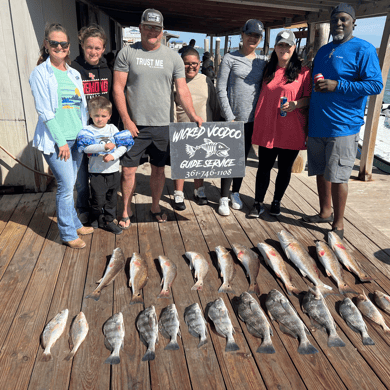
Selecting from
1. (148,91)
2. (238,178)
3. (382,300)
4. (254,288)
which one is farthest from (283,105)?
(382,300)

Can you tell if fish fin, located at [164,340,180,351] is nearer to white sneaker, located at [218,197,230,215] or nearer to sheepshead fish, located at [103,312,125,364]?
sheepshead fish, located at [103,312,125,364]

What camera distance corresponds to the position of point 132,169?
11.9 feet

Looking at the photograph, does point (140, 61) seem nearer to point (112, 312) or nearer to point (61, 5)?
point (112, 312)

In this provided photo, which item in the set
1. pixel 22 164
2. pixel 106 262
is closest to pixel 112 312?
pixel 106 262

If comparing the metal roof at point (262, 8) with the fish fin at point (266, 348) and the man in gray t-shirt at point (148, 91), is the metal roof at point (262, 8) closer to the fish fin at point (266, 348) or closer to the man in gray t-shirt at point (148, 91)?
the man in gray t-shirt at point (148, 91)

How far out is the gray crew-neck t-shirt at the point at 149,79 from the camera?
3.27 metres

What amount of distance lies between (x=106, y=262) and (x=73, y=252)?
0.41 metres

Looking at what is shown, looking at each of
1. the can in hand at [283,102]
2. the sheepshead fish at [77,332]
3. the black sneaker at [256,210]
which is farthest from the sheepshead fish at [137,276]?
the can in hand at [283,102]

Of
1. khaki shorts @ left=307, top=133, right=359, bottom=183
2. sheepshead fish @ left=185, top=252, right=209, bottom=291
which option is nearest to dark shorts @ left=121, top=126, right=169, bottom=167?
sheepshead fish @ left=185, top=252, right=209, bottom=291

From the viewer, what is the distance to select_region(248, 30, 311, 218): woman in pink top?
3.55 meters

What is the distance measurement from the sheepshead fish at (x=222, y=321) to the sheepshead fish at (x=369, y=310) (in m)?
1.04

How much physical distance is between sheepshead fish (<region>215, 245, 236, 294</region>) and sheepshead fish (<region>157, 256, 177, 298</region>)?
420mm

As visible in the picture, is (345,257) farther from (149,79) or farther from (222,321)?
(149,79)

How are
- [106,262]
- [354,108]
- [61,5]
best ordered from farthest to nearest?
[61,5] < [354,108] < [106,262]
